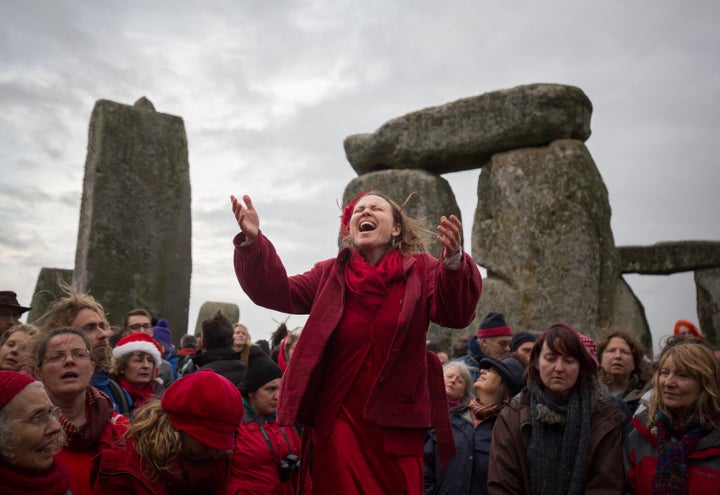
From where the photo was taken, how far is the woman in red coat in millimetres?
2727

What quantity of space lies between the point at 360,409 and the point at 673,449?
1379 millimetres

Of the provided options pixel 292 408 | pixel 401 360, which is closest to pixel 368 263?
pixel 401 360

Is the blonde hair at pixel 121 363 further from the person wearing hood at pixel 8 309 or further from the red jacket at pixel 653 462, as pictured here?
the red jacket at pixel 653 462

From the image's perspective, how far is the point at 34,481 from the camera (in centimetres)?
218

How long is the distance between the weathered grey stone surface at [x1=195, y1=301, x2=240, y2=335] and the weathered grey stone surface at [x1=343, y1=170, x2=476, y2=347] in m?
2.29

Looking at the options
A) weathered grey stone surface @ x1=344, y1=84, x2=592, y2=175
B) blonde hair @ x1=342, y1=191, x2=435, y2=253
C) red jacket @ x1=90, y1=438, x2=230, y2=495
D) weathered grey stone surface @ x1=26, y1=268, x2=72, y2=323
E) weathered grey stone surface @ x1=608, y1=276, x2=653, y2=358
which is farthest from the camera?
weathered grey stone surface @ x1=26, y1=268, x2=72, y2=323

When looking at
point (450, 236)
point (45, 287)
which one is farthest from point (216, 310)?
point (450, 236)

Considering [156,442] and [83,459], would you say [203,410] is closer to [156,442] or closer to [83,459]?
[156,442]

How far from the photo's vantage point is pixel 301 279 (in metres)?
3.11

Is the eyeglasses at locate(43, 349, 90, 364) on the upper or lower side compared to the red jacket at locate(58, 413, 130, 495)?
upper

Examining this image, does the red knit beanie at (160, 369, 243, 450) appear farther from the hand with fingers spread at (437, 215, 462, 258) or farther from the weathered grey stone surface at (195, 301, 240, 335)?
the weathered grey stone surface at (195, 301, 240, 335)

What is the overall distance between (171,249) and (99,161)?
1.41 metres

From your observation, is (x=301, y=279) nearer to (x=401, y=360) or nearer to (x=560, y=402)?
(x=401, y=360)

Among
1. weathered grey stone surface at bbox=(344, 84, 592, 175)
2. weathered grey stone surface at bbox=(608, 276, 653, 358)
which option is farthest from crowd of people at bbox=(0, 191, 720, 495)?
weathered grey stone surface at bbox=(608, 276, 653, 358)
